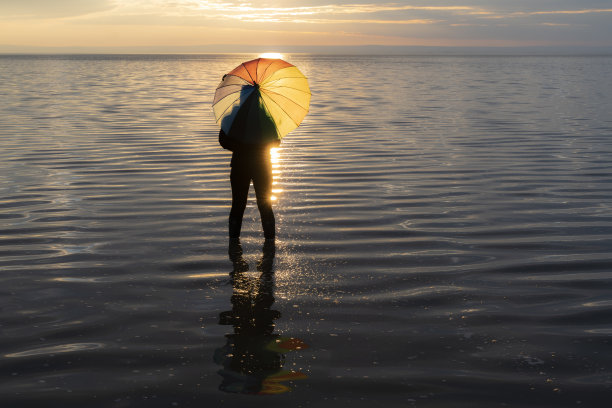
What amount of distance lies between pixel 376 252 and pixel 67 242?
3581 mm

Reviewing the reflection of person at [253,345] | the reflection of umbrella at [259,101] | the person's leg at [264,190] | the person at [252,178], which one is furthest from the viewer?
the person's leg at [264,190]

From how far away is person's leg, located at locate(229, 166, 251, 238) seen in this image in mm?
7797

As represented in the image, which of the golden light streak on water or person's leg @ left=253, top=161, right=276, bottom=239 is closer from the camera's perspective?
person's leg @ left=253, top=161, right=276, bottom=239

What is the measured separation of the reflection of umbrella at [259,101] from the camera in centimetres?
730

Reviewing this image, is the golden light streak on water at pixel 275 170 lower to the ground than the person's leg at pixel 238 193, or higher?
lower

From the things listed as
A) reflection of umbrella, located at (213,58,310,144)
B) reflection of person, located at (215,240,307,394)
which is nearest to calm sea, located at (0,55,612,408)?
reflection of person, located at (215,240,307,394)

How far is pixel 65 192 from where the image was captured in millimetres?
10805

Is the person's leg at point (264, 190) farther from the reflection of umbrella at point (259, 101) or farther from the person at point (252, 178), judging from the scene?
the reflection of umbrella at point (259, 101)

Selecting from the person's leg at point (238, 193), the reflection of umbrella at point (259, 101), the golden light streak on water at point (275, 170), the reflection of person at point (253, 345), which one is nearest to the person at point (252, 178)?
the person's leg at point (238, 193)

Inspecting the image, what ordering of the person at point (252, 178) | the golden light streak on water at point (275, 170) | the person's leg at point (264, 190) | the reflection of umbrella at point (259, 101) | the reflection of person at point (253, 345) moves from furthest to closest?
1. the golden light streak on water at point (275, 170)
2. the person's leg at point (264, 190)
3. the person at point (252, 178)
4. the reflection of umbrella at point (259, 101)
5. the reflection of person at point (253, 345)

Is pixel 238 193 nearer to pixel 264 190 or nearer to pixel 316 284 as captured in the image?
pixel 264 190

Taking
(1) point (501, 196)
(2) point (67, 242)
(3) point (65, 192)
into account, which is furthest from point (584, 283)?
(3) point (65, 192)

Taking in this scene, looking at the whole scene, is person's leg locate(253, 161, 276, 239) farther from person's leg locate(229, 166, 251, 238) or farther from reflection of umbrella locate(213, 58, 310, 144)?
reflection of umbrella locate(213, 58, 310, 144)

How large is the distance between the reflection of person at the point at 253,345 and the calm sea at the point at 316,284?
0.06 ft
